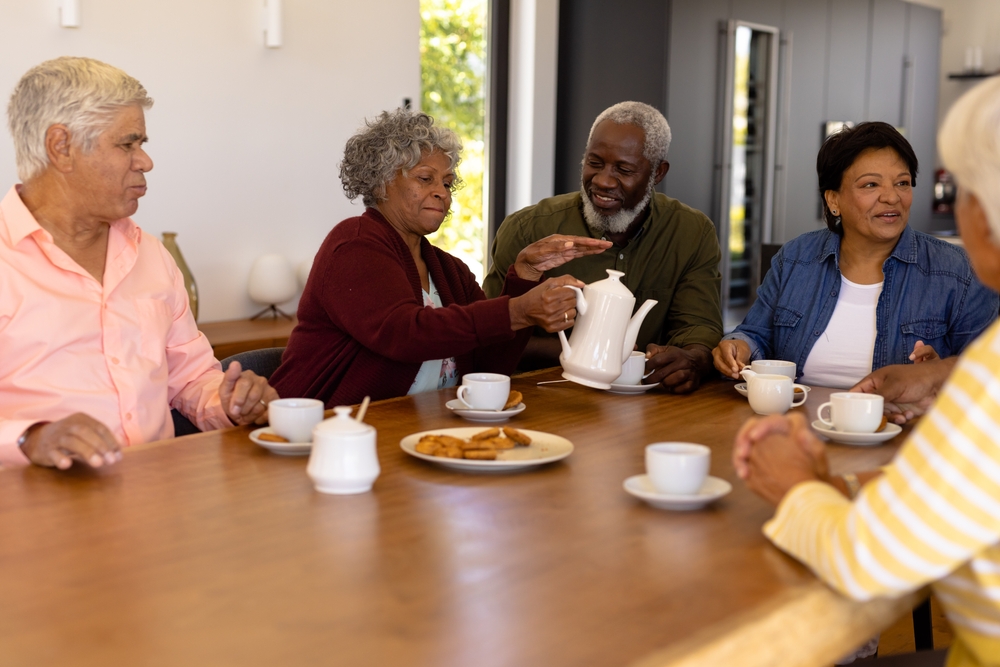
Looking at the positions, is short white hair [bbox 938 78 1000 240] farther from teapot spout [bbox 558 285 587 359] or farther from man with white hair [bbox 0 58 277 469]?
man with white hair [bbox 0 58 277 469]

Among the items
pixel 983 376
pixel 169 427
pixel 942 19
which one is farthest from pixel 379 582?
pixel 942 19

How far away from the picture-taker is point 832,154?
7.90 ft

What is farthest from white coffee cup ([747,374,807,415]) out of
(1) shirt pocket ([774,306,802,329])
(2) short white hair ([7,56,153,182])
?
(2) short white hair ([7,56,153,182])

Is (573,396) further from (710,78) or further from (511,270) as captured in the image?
(710,78)

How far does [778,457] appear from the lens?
1.17 m

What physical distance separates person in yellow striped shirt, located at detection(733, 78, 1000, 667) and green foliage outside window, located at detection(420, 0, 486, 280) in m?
3.82

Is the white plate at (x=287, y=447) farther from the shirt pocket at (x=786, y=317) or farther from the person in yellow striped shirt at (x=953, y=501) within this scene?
the shirt pocket at (x=786, y=317)

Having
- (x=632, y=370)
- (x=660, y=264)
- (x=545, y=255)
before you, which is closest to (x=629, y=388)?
(x=632, y=370)

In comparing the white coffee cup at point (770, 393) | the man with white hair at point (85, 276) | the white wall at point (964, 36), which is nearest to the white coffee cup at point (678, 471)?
the white coffee cup at point (770, 393)

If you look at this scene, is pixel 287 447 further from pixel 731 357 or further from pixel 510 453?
pixel 731 357

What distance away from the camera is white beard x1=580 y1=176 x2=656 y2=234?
114 inches

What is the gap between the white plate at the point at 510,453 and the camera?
138 cm

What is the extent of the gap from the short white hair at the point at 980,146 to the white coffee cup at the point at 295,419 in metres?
0.94

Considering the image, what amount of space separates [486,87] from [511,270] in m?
2.82
